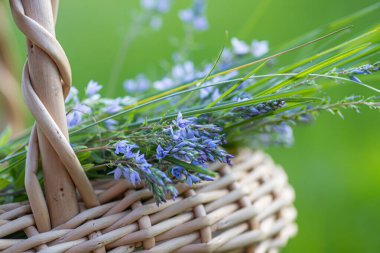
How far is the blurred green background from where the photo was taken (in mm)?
1200

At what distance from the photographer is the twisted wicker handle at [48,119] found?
1.47 ft

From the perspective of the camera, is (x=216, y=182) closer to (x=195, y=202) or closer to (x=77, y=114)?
(x=195, y=202)

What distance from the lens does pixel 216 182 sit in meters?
0.54

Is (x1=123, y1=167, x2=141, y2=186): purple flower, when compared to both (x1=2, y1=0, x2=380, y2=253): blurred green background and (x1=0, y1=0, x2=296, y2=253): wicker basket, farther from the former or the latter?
(x1=2, y1=0, x2=380, y2=253): blurred green background

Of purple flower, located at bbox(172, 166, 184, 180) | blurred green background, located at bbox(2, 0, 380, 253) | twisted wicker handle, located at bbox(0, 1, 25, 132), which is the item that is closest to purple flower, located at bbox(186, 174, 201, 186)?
purple flower, located at bbox(172, 166, 184, 180)

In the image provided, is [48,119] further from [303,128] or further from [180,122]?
[303,128]

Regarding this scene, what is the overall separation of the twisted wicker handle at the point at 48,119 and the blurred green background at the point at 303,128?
35 cm

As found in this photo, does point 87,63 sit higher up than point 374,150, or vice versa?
point 87,63

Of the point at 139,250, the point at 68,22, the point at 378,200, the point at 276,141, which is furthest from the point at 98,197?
the point at 68,22

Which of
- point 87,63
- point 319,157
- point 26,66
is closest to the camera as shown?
point 26,66

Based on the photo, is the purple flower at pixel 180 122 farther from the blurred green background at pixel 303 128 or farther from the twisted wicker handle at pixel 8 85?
the twisted wicker handle at pixel 8 85

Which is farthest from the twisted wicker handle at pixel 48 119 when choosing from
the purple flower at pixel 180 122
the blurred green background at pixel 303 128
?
the blurred green background at pixel 303 128

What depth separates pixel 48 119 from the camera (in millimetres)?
445

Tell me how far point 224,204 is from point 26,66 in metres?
0.25
